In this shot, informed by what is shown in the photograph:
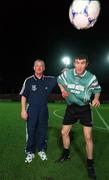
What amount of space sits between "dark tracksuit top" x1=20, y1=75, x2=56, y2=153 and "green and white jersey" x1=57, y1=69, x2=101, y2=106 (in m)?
0.71

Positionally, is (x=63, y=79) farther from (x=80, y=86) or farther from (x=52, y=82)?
(x=52, y=82)

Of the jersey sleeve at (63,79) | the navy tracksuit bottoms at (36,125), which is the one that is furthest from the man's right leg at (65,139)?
the jersey sleeve at (63,79)

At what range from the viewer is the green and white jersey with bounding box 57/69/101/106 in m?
7.45

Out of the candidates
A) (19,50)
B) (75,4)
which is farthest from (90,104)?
(19,50)

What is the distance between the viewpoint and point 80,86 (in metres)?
7.46

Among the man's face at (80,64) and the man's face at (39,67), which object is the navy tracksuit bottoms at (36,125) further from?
the man's face at (80,64)

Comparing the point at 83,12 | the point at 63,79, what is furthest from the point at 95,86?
the point at 83,12

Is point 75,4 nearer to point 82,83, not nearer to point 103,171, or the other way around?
point 82,83

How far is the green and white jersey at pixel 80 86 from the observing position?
745 cm

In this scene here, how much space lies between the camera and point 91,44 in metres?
62.3

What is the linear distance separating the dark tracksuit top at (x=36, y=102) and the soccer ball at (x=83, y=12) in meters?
2.56

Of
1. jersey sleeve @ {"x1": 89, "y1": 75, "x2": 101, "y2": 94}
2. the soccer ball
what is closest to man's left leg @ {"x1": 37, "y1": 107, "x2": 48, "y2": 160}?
jersey sleeve @ {"x1": 89, "y1": 75, "x2": 101, "y2": 94}

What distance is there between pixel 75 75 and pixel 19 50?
5475 cm

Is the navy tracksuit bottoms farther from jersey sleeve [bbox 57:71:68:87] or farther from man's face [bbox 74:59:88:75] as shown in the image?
man's face [bbox 74:59:88:75]
